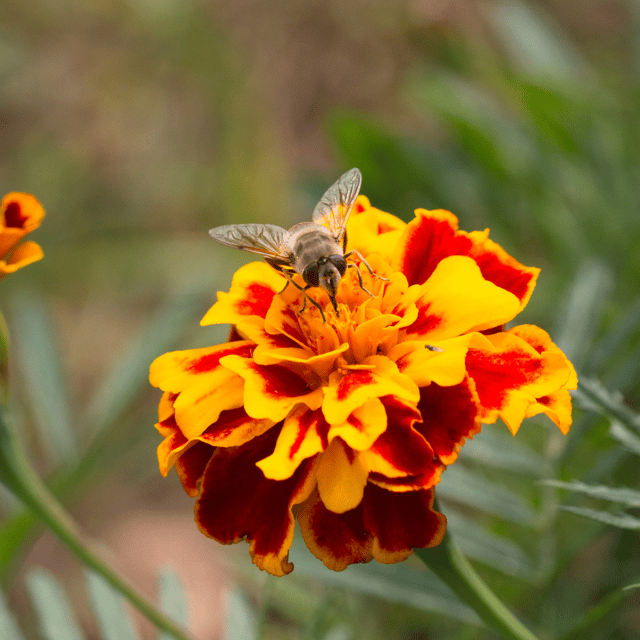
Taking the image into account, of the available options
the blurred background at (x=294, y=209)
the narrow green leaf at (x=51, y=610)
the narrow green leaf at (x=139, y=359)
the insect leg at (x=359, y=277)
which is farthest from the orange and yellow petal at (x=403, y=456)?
the narrow green leaf at (x=139, y=359)

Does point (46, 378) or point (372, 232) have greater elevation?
point (372, 232)

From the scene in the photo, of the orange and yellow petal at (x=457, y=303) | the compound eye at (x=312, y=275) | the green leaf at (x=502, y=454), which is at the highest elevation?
the compound eye at (x=312, y=275)

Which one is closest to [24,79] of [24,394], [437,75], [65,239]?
[65,239]

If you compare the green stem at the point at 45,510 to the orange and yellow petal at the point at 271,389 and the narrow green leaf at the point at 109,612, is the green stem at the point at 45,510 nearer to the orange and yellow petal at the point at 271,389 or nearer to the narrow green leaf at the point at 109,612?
the narrow green leaf at the point at 109,612

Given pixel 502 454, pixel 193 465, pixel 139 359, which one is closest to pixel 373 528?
pixel 193 465

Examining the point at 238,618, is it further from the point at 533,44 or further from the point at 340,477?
the point at 533,44

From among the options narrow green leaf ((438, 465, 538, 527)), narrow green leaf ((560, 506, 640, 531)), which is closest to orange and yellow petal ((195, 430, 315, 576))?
narrow green leaf ((560, 506, 640, 531))
